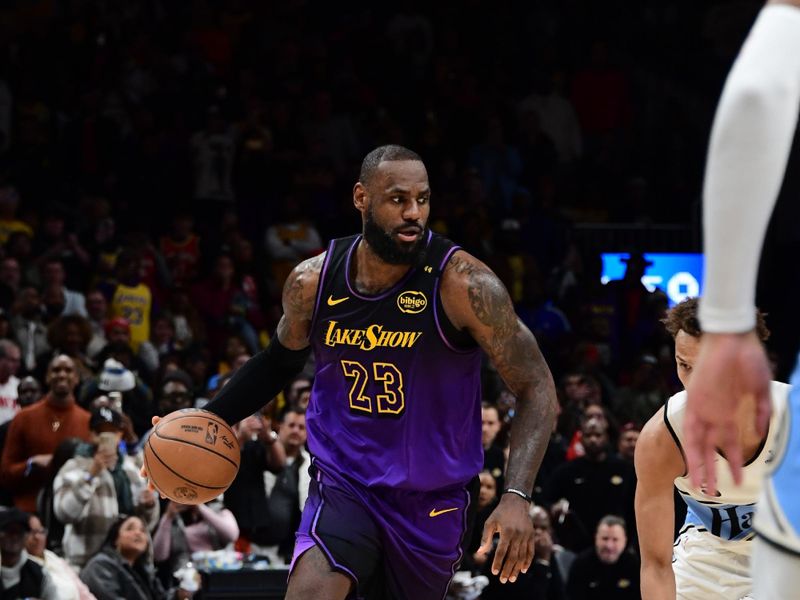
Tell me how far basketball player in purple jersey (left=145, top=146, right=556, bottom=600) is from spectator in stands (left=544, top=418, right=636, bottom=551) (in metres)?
5.01

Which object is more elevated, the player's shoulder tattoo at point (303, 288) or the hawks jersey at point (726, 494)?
the player's shoulder tattoo at point (303, 288)

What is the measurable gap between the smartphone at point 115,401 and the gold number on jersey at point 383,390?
4394mm

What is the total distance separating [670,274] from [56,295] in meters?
5.78

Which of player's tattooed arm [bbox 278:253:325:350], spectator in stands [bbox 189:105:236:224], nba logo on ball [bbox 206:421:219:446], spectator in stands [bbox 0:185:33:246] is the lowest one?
nba logo on ball [bbox 206:421:219:446]

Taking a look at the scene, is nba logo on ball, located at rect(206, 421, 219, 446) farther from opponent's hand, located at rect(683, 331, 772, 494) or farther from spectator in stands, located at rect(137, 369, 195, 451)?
spectator in stands, located at rect(137, 369, 195, 451)

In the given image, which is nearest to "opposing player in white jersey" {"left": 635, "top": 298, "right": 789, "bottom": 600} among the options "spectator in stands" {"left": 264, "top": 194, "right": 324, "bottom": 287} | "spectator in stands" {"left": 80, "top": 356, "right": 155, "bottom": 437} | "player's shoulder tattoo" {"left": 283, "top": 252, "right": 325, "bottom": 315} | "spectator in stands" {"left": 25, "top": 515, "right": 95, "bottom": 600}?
"player's shoulder tattoo" {"left": 283, "top": 252, "right": 325, "bottom": 315}

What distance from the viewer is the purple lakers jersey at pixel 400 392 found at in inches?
188

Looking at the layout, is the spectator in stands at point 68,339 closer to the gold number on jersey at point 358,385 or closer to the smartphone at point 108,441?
the smartphone at point 108,441

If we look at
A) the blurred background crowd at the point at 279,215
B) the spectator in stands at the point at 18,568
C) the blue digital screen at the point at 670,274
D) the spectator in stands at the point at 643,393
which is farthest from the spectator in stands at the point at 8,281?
the blue digital screen at the point at 670,274

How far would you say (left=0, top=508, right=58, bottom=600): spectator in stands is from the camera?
792 centimetres

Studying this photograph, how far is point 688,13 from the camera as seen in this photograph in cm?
1720

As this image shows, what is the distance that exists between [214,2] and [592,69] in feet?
13.4

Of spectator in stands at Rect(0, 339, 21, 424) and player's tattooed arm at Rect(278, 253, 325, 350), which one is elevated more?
player's tattooed arm at Rect(278, 253, 325, 350)

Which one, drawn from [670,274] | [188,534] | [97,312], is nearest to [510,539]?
[188,534]
